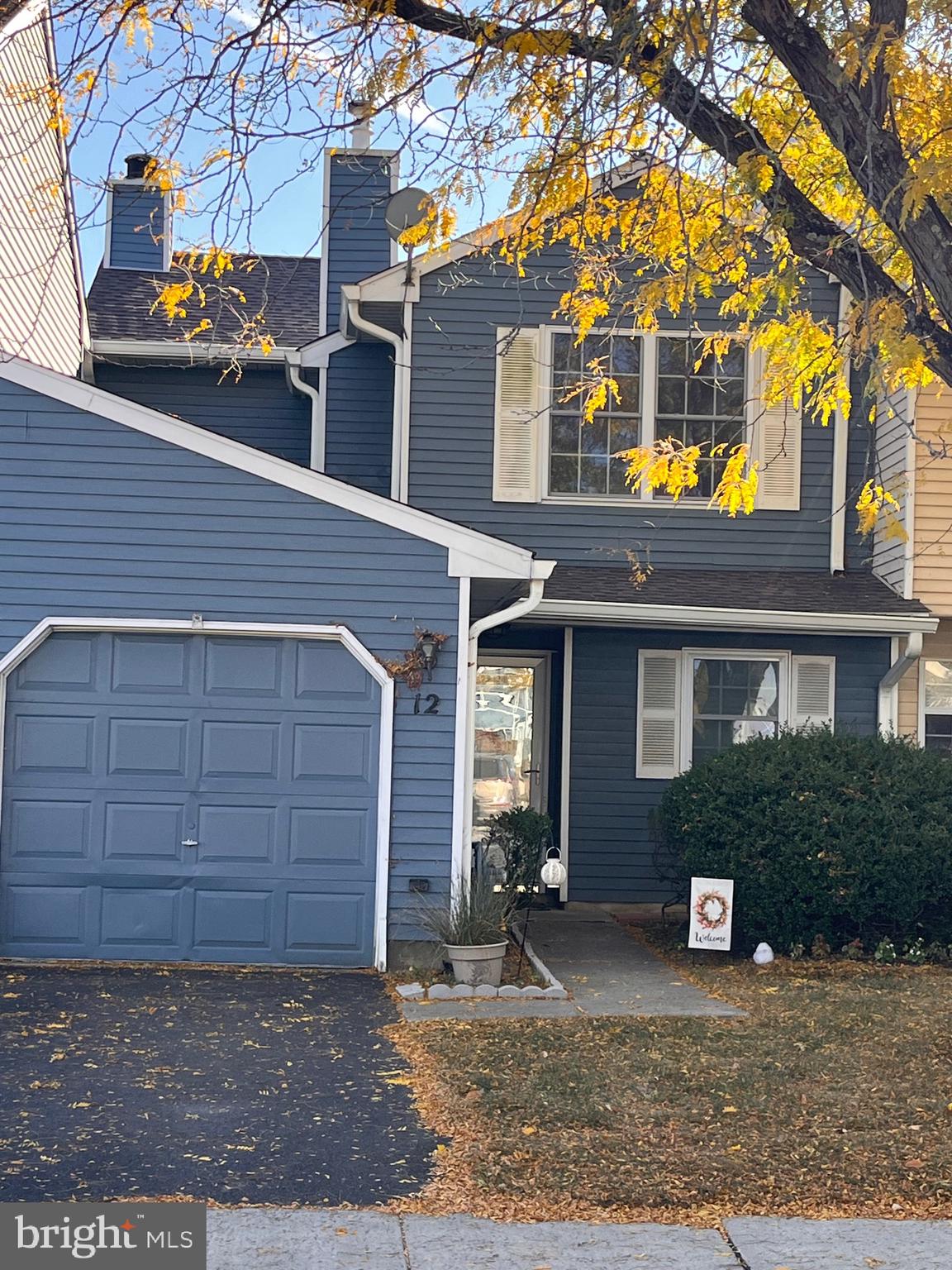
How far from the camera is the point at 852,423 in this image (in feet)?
44.2

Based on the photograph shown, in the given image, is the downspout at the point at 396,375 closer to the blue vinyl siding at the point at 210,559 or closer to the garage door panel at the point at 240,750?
the blue vinyl siding at the point at 210,559

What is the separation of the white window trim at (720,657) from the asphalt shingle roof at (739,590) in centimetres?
69

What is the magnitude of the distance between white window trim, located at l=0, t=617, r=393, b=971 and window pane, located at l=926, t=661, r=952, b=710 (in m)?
6.22

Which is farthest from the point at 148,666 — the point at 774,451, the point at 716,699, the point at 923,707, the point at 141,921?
the point at 923,707

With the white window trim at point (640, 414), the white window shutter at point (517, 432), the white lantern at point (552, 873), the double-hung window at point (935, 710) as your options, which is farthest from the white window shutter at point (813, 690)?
the white lantern at point (552, 873)

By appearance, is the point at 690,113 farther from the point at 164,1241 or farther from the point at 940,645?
the point at 940,645

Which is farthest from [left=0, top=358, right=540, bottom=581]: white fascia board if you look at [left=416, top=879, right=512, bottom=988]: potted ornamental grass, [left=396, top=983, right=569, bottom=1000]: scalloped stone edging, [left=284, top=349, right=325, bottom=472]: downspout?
[left=284, top=349, right=325, bottom=472]: downspout

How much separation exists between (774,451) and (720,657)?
2.05 meters

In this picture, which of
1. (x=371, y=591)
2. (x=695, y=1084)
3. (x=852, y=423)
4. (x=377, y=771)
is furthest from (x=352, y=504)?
(x=852, y=423)

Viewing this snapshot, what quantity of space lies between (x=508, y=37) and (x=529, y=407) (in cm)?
677

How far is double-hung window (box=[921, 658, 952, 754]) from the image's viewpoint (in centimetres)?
1358

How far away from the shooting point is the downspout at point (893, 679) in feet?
41.5

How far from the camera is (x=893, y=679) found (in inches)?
509

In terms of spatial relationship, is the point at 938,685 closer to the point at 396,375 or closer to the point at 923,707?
the point at 923,707
